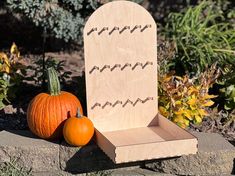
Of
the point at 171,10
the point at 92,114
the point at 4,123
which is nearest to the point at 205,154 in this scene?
the point at 92,114

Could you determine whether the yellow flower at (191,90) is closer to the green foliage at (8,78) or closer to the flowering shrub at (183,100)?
the flowering shrub at (183,100)

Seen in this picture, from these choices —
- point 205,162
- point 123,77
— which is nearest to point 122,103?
point 123,77

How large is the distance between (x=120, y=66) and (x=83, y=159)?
2.09 ft

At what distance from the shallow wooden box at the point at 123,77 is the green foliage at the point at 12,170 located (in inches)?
19.8

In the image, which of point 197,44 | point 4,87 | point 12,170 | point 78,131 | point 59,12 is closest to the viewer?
point 78,131

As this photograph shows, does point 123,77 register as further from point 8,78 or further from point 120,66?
point 8,78

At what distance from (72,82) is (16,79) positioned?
0.68 meters

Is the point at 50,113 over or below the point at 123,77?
below

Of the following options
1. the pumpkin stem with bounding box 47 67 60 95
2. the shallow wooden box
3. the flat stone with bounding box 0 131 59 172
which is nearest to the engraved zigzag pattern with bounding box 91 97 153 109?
the shallow wooden box

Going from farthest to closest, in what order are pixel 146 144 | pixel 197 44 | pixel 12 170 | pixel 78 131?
1. pixel 197 44
2. pixel 12 170
3. pixel 78 131
4. pixel 146 144

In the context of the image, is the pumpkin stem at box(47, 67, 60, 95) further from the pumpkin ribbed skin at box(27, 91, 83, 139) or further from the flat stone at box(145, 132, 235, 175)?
the flat stone at box(145, 132, 235, 175)

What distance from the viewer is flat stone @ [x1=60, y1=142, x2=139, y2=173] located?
352 cm

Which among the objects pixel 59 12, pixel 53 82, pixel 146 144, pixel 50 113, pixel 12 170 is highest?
pixel 59 12

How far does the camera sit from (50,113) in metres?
3.52
